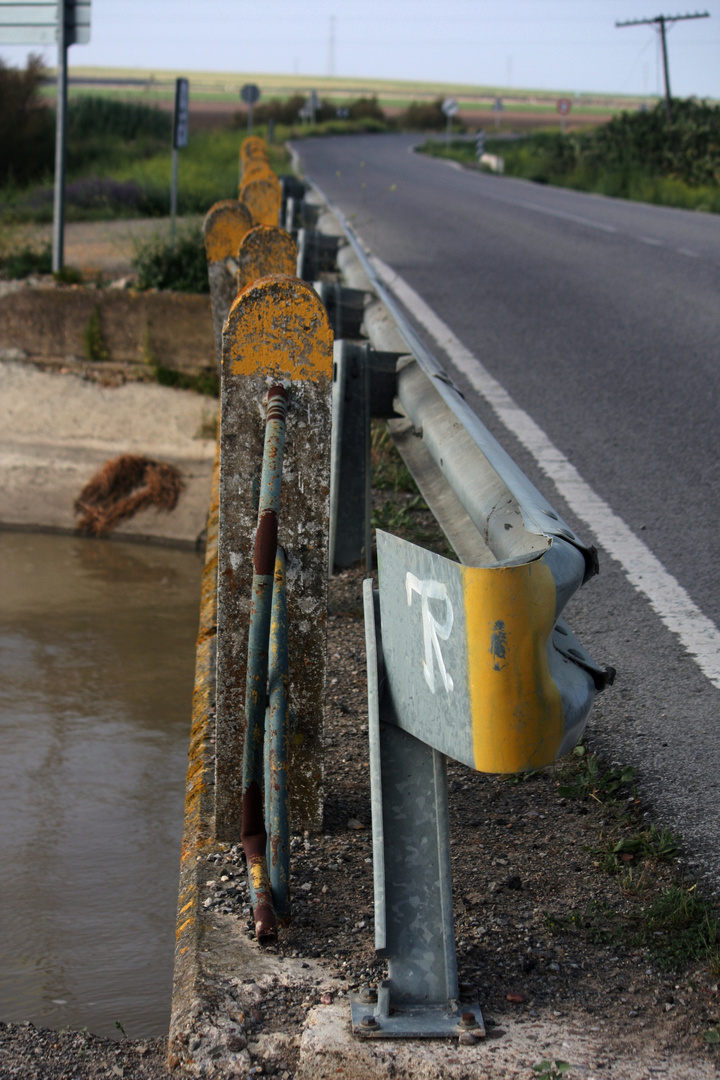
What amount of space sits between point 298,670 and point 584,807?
74cm

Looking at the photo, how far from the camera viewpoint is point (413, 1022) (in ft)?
5.58

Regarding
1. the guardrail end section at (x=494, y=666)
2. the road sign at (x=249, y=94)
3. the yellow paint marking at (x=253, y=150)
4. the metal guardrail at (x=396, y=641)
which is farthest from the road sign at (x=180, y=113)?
the road sign at (x=249, y=94)

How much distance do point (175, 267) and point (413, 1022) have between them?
811cm

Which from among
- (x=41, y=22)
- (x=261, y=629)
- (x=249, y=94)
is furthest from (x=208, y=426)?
(x=249, y=94)

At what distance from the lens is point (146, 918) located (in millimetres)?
3404

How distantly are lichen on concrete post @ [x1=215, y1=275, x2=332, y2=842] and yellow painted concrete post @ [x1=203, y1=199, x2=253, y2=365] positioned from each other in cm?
297

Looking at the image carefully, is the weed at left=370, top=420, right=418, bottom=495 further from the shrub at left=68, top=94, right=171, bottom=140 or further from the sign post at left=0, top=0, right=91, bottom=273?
the shrub at left=68, top=94, right=171, bottom=140

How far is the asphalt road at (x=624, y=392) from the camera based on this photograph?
2.74 metres

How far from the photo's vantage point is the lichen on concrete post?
2.15m

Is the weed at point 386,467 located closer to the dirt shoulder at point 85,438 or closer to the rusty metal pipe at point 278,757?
the rusty metal pipe at point 278,757

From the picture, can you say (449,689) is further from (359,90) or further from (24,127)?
(359,90)

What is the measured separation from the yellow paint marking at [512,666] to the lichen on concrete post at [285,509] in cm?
83

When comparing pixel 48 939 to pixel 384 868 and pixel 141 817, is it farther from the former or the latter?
pixel 384 868

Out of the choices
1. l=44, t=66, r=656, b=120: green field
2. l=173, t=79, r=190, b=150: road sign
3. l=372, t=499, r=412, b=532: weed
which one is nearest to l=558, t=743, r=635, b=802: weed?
l=372, t=499, r=412, b=532: weed
